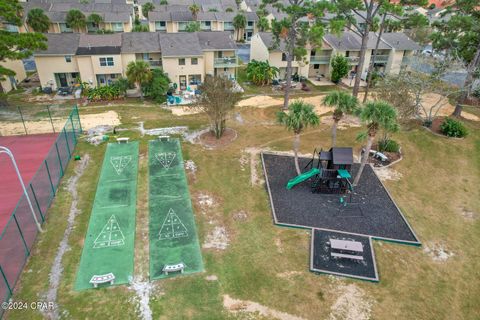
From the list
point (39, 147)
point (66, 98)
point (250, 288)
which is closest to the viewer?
point (250, 288)

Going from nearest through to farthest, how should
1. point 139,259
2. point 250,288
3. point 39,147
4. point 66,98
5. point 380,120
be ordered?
1. point 250,288
2. point 139,259
3. point 380,120
4. point 39,147
5. point 66,98

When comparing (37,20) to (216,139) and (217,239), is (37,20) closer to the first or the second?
(216,139)

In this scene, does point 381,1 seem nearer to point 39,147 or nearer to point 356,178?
point 356,178

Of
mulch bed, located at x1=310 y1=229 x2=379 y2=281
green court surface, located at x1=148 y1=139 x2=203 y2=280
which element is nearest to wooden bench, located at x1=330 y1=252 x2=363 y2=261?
mulch bed, located at x1=310 y1=229 x2=379 y2=281

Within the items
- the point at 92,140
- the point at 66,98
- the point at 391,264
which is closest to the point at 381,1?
the point at 391,264

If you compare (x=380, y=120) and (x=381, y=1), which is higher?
(x=381, y=1)

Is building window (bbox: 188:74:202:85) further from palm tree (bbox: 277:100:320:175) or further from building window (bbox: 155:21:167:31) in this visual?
building window (bbox: 155:21:167:31)

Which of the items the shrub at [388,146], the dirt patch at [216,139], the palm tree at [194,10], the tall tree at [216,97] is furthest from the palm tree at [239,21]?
the shrub at [388,146]
